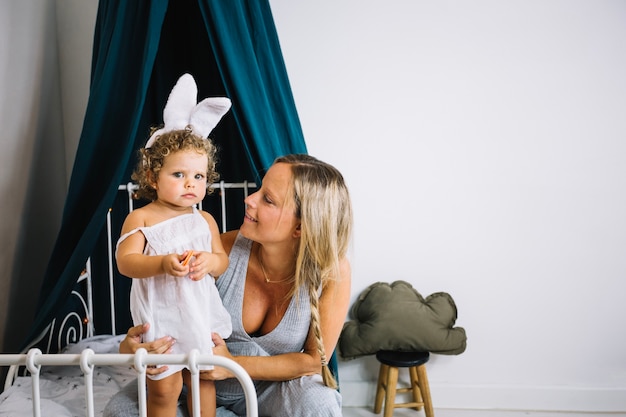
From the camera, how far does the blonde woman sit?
1.51 m

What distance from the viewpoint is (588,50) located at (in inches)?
103

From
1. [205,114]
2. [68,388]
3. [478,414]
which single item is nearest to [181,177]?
[205,114]

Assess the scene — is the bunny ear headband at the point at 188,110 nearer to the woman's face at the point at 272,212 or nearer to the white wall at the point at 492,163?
the woman's face at the point at 272,212

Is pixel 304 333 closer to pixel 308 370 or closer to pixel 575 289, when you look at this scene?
pixel 308 370

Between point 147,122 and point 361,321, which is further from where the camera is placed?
point 361,321

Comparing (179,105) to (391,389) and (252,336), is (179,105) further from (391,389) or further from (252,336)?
(391,389)

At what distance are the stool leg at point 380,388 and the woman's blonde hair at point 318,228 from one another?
3.96 feet

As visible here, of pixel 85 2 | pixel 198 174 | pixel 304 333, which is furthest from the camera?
pixel 85 2

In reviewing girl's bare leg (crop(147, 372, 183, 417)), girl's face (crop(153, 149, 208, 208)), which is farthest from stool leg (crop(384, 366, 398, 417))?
girl's face (crop(153, 149, 208, 208))

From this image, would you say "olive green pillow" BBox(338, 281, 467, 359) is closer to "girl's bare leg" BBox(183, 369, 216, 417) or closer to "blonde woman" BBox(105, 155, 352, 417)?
"blonde woman" BBox(105, 155, 352, 417)

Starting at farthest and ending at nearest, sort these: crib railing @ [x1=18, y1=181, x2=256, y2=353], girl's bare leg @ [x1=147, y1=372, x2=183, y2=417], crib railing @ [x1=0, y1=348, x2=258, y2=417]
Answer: crib railing @ [x1=18, y1=181, x2=256, y2=353] < girl's bare leg @ [x1=147, y1=372, x2=183, y2=417] < crib railing @ [x1=0, y1=348, x2=258, y2=417]

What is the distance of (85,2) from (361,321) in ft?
6.67

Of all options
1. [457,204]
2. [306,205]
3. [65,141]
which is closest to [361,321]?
[457,204]

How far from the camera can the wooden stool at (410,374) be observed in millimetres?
2514
